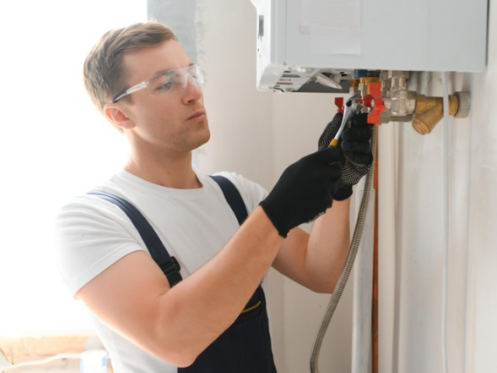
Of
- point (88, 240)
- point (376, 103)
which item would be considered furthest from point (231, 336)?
point (376, 103)

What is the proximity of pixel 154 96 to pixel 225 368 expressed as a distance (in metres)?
0.64

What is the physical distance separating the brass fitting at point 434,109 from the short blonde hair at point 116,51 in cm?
68

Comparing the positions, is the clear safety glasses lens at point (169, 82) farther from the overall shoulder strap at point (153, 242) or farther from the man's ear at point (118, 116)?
the overall shoulder strap at point (153, 242)

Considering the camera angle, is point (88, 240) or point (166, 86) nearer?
point (88, 240)

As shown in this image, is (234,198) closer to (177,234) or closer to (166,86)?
(177,234)

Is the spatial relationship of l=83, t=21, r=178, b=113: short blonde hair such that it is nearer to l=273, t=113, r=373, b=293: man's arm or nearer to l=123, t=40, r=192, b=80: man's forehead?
l=123, t=40, r=192, b=80: man's forehead

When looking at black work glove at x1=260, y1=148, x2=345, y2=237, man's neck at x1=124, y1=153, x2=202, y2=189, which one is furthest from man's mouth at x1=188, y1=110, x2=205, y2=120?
black work glove at x1=260, y1=148, x2=345, y2=237

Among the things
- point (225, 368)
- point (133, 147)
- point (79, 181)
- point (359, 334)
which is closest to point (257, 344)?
point (225, 368)

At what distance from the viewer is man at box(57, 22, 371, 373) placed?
2.83ft

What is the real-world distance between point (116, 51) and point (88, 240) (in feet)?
1.61

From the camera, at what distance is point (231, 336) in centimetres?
109

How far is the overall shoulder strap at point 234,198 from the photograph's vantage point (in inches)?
49.1

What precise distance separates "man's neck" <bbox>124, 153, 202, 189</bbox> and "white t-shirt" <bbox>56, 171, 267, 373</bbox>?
4cm

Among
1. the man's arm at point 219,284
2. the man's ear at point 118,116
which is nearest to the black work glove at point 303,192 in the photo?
the man's arm at point 219,284
